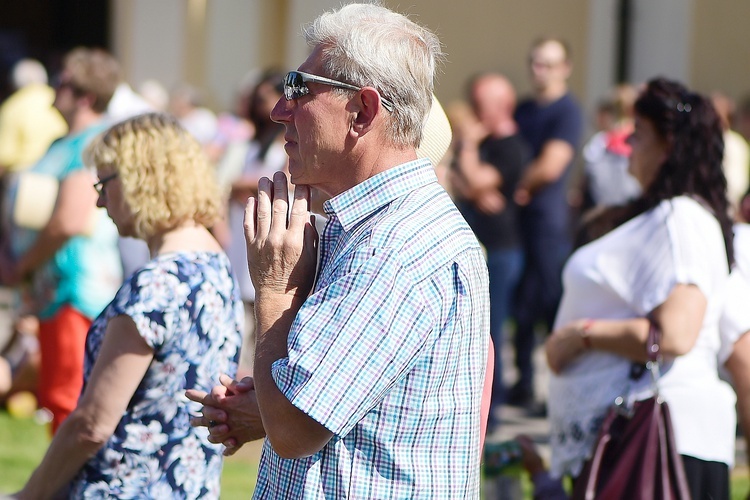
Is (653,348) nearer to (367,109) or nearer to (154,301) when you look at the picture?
(154,301)

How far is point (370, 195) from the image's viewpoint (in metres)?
2.16

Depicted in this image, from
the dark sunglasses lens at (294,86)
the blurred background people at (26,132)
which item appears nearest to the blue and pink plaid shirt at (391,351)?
the dark sunglasses lens at (294,86)

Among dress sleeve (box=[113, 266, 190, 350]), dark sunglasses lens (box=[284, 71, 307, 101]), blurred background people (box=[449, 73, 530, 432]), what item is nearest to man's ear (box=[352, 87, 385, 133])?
dark sunglasses lens (box=[284, 71, 307, 101])

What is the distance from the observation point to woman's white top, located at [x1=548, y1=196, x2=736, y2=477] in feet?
11.8

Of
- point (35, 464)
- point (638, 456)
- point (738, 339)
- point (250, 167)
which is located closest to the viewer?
point (638, 456)

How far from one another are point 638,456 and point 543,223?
13.6ft

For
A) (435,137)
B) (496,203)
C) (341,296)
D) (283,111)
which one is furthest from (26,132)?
(341,296)

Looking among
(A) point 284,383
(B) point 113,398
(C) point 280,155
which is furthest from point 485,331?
(C) point 280,155

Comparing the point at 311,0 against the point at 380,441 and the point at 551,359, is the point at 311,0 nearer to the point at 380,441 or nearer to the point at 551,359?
the point at 551,359

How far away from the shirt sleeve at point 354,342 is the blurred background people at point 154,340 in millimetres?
984

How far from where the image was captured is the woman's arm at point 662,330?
3.53 m

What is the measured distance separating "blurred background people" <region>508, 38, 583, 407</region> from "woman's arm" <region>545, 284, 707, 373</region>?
3680 millimetres

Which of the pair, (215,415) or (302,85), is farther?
(215,415)

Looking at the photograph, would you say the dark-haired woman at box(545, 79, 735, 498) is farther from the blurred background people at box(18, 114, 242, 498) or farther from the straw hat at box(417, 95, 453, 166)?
the blurred background people at box(18, 114, 242, 498)
